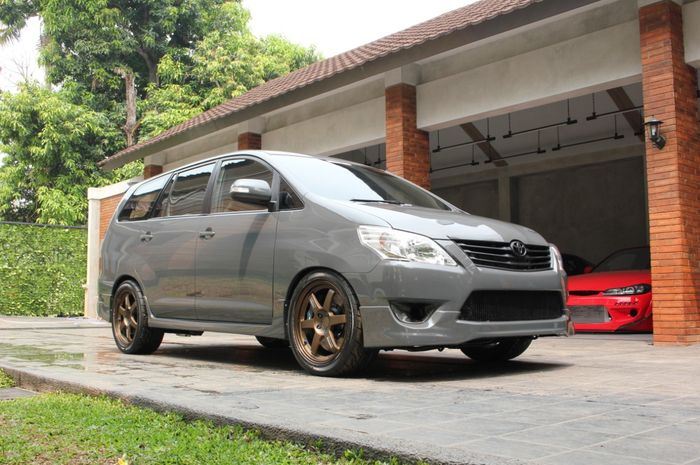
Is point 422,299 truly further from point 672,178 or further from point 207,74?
point 207,74

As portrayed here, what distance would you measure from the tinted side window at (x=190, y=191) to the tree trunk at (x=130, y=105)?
28.1 meters

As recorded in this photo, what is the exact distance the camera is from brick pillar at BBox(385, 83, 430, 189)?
1159 cm

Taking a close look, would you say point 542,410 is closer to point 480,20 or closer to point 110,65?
point 480,20

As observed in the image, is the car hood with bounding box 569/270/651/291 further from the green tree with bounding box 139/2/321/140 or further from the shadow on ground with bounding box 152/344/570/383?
the green tree with bounding box 139/2/321/140

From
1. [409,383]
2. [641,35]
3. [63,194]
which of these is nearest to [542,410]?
[409,383]

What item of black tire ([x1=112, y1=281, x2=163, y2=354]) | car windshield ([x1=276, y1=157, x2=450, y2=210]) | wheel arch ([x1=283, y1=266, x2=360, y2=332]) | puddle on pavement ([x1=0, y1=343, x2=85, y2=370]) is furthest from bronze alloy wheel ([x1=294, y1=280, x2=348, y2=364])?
black tire ([x1=112, y1=281, x2=163, y2=354])

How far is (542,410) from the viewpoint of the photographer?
3.42 m

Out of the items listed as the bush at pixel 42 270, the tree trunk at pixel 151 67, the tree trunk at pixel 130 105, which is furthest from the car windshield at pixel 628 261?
the tree trunk at pixel 151 67

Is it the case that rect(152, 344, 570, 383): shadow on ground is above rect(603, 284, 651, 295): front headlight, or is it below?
below

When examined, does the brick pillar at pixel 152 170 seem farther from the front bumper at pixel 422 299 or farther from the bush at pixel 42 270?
the front bumper at pixel 422 299

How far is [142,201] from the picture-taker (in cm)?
734

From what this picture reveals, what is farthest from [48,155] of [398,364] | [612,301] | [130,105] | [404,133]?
[398,364]

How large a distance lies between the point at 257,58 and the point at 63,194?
11.0m

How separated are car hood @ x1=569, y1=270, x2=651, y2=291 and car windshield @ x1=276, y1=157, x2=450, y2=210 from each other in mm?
4691
